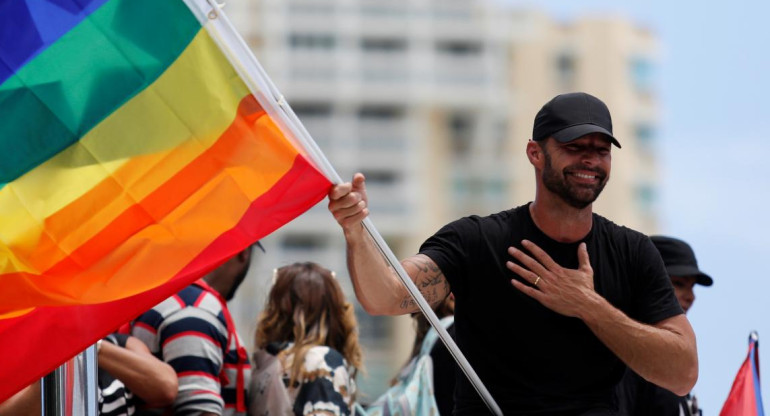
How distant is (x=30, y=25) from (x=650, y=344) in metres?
2.30

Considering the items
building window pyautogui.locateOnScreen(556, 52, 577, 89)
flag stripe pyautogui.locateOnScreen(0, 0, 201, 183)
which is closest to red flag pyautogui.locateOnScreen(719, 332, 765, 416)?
flag stripe pyautogui.locateOnScreen(0, 0, 201, 183)

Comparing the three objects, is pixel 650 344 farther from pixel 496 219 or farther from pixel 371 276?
pixel 371 276

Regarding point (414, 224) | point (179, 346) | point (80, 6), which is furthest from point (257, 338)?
point (414, 224)

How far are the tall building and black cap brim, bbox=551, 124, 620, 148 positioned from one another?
6369 centimetres

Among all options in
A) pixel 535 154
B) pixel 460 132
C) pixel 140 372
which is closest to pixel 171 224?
pixel 140 372

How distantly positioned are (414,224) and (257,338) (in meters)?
67.5

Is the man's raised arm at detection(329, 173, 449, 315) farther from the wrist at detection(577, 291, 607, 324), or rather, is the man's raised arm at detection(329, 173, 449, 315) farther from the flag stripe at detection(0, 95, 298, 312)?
the wrist at detection(577, 291, 607, 324)

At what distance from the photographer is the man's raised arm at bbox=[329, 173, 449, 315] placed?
5.58 metres

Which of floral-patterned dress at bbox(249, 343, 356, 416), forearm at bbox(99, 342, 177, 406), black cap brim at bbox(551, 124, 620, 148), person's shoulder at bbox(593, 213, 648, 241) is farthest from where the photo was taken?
floral-patterned dress at bbox(249, 343, 356, 416)

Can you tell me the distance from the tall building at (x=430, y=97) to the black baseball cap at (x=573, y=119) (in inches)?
2504

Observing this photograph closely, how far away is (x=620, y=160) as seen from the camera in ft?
253

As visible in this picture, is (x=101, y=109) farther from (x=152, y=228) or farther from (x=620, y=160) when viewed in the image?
(x=620, y=160)

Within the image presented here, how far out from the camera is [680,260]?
25.3 feet

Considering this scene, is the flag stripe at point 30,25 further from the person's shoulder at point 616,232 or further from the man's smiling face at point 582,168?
the person's shoulder at point 616,232
